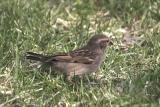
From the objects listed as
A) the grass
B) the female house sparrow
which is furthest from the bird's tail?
the grass

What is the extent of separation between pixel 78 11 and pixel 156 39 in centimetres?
203

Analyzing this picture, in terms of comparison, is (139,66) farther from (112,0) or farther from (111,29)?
(112,0)

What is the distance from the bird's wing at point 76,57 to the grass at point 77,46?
9.4 inches

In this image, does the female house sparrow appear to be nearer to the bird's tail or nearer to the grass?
the bird's tail

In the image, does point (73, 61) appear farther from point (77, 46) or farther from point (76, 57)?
point (77, 46)

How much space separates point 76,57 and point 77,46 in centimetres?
113

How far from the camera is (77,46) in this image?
9578 millimetres

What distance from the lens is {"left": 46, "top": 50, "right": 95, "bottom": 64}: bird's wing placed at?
330 inches

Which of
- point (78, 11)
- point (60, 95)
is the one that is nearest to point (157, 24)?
point (78, 11)

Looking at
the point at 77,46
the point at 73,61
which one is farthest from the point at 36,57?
the point at 77,46

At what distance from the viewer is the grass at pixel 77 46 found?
7.61 m

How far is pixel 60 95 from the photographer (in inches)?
303

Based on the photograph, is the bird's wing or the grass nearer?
the grass

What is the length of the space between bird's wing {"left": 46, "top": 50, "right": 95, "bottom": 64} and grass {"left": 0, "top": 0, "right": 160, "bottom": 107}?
24cm
